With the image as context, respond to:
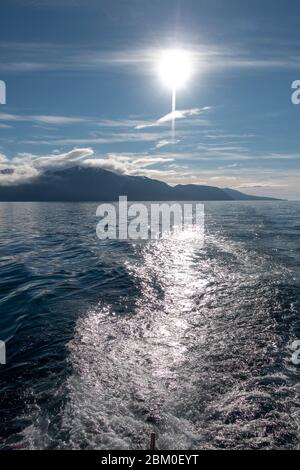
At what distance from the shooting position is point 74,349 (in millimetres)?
9875

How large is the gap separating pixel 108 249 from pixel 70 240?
23.6ft

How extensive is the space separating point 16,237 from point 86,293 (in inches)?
964

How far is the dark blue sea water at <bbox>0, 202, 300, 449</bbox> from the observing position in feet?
22.0

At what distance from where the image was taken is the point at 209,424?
6.83m

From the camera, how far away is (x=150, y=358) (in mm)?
9445

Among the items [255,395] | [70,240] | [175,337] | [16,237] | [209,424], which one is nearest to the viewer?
[209,424]

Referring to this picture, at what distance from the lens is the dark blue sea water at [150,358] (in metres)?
6.70
